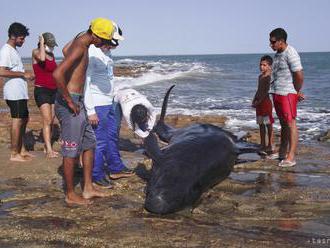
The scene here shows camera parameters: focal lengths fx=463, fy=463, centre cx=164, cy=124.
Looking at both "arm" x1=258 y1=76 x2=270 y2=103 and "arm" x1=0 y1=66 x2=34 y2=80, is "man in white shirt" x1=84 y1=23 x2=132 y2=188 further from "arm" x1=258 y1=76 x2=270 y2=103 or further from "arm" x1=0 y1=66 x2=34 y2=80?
"arm" x1=258 y1=76 x2=270 y2=103

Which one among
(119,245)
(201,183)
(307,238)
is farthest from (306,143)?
(119,245)

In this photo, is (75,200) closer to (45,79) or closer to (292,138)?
(45,79)

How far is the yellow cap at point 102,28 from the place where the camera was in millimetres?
5211

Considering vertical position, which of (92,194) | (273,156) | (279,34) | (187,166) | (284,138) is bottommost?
(273,156)

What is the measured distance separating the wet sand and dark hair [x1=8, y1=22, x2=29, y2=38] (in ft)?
6.51

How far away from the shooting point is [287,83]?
7.45 meters

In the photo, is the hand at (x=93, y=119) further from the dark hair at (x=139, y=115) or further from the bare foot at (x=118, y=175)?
the dark hair at (x=139, y=115)

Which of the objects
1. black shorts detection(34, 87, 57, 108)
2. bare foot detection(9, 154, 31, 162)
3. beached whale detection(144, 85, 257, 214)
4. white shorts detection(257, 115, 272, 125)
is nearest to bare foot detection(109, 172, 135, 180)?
beached whale detection(144, 85, 257, 214)

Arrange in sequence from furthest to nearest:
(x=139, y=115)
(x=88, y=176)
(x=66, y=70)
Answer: (x=139, y=115), (x=88, y=176), (x=66, y=70)

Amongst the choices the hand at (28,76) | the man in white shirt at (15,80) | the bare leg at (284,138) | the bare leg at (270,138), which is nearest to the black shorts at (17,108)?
the man in white shirt at (15,80)

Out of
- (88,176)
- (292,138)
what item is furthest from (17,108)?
(292,138)

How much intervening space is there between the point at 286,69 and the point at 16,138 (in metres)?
4.44

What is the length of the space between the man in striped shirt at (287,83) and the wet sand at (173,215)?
1.83ft

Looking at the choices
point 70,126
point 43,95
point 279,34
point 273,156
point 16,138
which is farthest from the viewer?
point 273,156
